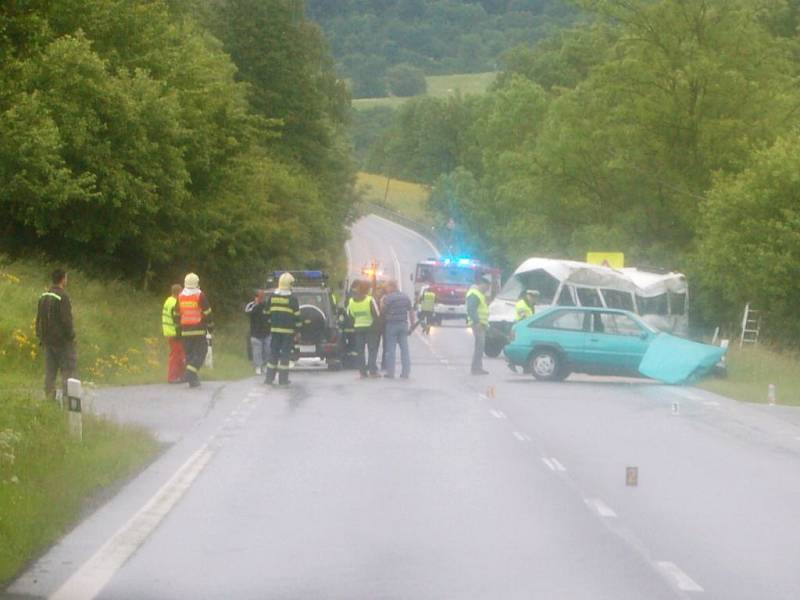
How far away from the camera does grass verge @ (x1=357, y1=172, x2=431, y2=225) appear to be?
15238 centimetres

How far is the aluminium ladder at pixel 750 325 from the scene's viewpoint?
47.5 meters

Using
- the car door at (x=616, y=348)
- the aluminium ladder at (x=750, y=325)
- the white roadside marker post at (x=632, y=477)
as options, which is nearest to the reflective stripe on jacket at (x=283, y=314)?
the car door at (x=616, y=348)

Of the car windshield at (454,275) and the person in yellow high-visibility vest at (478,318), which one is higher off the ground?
the car windshield at (454,275)

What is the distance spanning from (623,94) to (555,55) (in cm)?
4674

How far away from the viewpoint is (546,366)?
31531 millimetres

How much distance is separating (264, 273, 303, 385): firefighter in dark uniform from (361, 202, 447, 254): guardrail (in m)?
98.0

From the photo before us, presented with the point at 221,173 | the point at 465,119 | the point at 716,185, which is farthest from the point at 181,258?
the point at 465,119

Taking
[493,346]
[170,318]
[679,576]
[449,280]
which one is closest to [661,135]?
[449,280]

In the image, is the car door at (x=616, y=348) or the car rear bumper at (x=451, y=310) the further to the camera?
the car rear bumper at (x=451, y=310)

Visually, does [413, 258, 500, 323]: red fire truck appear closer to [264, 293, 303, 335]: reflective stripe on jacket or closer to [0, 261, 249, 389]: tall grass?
[0, 261, 249, 389]: tall grass

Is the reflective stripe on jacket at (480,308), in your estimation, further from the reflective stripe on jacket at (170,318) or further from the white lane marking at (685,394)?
the reflective stripe on jacket at (170,318)

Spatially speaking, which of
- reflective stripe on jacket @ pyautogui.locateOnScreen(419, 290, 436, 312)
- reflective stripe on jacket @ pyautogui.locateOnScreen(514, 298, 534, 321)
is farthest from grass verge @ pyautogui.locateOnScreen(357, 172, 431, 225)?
reflective stripe on jacket @ pyautogui.locateOnScreen(514, 298, 534, 321)

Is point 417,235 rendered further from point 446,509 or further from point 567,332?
point 446,509

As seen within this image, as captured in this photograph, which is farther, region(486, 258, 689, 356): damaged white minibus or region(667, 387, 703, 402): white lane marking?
region(486, 258, 689, 356): damaged white minibus
